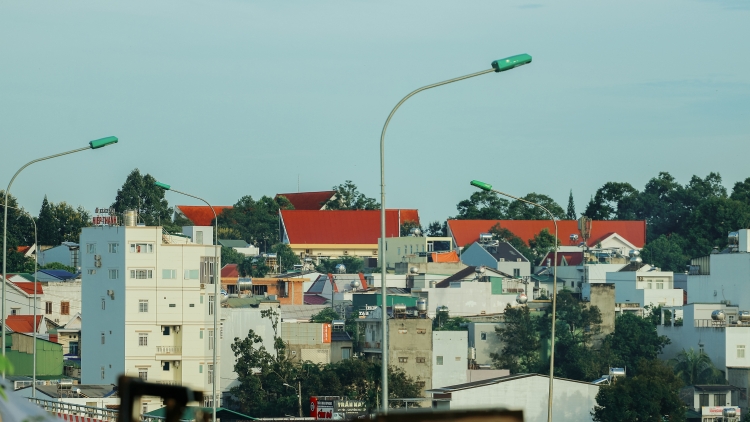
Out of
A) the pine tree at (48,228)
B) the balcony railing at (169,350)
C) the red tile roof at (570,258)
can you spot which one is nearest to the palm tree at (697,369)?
the balcony railing at (169,350)

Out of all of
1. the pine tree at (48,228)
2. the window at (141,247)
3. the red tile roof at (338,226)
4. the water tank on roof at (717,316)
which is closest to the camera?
the window at (141,247)

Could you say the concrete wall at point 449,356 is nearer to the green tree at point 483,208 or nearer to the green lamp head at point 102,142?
the green lamp head at point 102,142

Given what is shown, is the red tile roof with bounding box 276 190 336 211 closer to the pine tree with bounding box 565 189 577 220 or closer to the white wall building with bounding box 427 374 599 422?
the pine tree with bounding box 565 189 577 220

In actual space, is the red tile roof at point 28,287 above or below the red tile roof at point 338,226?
below

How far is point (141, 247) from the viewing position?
54.2m

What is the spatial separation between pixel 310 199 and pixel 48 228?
5634cm

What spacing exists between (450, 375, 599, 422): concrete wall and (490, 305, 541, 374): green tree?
42.8 ft

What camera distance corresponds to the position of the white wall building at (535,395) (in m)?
48.2

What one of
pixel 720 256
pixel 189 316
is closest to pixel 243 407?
pixel 189 316

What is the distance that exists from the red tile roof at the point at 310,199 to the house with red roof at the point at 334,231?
45.2 ft

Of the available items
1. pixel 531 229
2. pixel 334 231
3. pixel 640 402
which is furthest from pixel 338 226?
pixel 640 402

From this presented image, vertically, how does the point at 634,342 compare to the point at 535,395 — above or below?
above

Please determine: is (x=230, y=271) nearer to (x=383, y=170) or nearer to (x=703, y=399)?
(x=703, y=399)

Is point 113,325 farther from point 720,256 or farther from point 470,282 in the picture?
point 720,256
